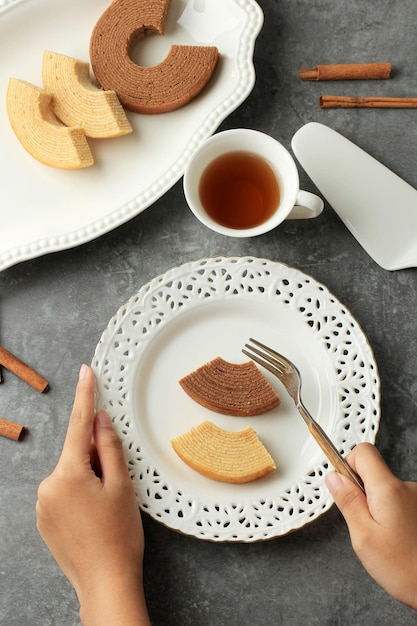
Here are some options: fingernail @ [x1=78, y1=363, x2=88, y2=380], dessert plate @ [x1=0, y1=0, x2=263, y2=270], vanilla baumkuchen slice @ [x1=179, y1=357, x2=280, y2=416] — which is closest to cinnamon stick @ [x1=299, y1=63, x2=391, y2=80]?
dessert plate @ [x1=0, y1=0, x2=263, y2=270]

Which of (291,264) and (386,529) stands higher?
(291,264)

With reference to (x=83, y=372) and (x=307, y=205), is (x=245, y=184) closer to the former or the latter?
(x=307, y=205)

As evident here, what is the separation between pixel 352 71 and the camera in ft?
3.60

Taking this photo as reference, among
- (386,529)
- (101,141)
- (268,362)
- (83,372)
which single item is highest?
(101,141)

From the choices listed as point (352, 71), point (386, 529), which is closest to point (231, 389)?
point (386, 529)

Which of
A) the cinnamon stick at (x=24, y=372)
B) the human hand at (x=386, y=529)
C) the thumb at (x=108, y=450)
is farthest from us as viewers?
the cinnamon stick at (x=24, y=372)

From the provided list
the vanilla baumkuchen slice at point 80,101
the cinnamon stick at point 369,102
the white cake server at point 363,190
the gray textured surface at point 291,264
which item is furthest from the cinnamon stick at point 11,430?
the cinnamon stick at point 369,102

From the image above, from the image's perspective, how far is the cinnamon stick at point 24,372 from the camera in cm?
108

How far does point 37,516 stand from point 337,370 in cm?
54

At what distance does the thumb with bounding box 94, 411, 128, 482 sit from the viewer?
3.21 ft

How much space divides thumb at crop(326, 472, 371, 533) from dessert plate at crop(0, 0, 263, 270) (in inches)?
21.1

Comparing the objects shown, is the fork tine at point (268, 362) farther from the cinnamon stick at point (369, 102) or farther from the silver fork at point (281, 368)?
the cinnamon stick at point (369, 102)

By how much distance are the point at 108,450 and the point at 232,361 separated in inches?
9.7

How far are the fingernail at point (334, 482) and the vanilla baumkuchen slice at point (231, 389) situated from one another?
16cm
